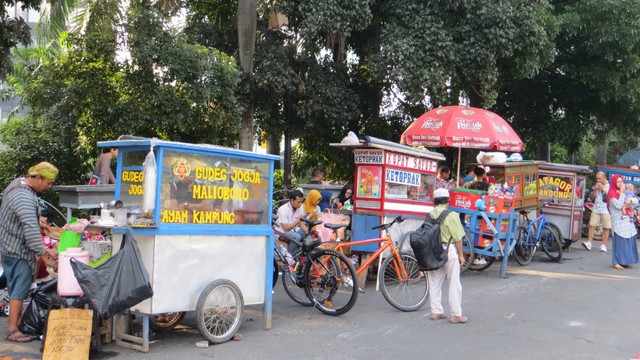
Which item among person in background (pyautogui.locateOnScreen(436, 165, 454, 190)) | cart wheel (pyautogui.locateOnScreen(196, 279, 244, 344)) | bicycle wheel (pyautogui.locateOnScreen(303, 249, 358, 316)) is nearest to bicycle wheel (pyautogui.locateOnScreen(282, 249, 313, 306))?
bicycle wheel (pyautogui.locateOnScreen(303, 249, 358, 316))

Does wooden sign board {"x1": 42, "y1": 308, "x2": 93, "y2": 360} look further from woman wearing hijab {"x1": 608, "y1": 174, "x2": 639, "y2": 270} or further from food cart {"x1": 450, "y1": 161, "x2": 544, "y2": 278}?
woman wearing hijab {"x1": 608, "y1": 174, "x2": 639, "y2": 270}

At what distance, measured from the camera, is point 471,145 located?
1115 cm

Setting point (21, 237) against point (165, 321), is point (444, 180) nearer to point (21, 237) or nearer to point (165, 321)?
point (165, 321)

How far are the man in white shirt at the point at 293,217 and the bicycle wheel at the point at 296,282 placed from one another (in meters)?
0.59

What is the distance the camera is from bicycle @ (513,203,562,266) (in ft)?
37.1

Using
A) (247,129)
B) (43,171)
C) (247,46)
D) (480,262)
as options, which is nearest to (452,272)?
(480,262)

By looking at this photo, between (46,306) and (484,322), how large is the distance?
4.65 m

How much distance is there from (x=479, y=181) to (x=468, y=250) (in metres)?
1.34

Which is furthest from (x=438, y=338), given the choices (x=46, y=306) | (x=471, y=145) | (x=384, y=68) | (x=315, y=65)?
(x=315, y=65)

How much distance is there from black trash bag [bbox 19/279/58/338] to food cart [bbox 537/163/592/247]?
32.8 feet

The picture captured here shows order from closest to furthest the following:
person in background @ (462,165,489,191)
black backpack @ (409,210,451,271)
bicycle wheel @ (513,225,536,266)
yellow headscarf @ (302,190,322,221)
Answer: black backpack @ (409,210,451,271) < yellow headscarf @ (302,190,322,221) < person in background @ (462,165,489,191) < bicycle wheel @ (513,225,536,266)

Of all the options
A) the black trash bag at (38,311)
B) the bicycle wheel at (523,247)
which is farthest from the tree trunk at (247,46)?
the black trash bag at (38,311)

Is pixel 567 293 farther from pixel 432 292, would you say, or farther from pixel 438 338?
pixel 438 338

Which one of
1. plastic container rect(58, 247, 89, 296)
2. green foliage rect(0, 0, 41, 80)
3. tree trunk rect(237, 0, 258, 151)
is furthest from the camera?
tree trunk rect(237, 0, 258, 151)
